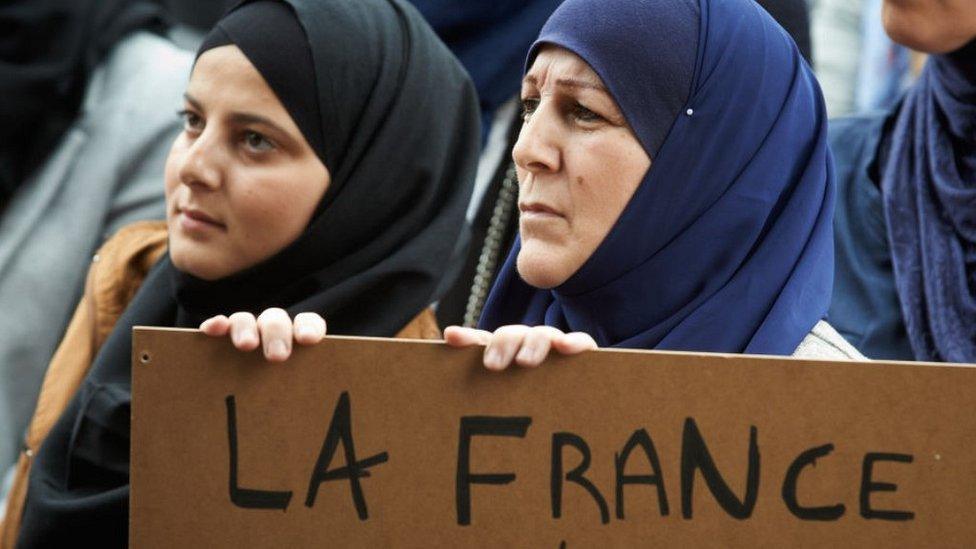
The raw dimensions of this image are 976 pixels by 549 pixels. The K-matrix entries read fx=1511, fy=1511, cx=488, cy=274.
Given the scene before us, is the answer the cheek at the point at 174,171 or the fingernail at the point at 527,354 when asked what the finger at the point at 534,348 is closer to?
the fingernail at the point at 527,354

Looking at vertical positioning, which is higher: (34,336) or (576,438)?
(576,438)

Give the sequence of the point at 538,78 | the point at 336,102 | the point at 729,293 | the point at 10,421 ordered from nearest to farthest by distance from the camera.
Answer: the point at 729,293, the point at 538,78, the point at 336,102, the point at 10,421

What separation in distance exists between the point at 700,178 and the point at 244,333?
719mm

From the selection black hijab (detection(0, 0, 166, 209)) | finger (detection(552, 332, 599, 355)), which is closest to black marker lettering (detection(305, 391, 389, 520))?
finger (detection(552, 332, 599, 355))

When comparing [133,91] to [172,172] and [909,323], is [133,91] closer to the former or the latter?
[172,172]

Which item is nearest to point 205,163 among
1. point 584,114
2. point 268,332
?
point 584,114

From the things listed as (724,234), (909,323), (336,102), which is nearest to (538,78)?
(724,234)

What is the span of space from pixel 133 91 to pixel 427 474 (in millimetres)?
2142

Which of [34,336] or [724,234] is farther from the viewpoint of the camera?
[34,336]

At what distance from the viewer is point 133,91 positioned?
3.65 m

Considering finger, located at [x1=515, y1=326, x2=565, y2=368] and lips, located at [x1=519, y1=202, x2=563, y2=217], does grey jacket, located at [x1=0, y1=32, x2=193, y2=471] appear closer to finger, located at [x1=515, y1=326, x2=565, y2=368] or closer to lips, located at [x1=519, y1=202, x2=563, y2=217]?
lips, located at [x1=519, y1=202, x2=563, y2=217]

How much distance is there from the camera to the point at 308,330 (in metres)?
1.79

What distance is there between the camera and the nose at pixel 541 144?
213 cm

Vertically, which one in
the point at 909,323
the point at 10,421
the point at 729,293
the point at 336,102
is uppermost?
the point at 729,293
